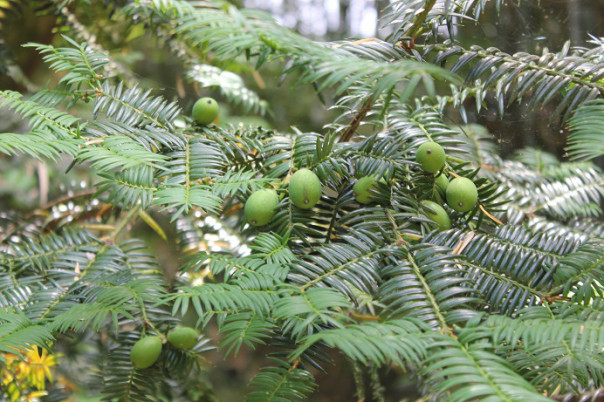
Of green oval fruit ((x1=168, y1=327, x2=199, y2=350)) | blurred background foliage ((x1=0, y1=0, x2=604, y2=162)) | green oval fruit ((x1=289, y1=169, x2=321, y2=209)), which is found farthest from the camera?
blurred background foliage ((x1=0, y1=0, x2=604, y2=162))

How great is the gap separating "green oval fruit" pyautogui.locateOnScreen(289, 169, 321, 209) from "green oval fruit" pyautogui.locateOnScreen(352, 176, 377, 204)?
0.19 feet

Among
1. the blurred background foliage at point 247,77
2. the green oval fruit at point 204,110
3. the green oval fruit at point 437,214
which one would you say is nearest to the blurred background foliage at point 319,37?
the blurred background foliage at point 247,77

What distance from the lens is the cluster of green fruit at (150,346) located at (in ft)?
2.20

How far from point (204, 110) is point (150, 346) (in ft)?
1.11

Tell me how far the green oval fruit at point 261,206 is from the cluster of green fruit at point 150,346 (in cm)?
22

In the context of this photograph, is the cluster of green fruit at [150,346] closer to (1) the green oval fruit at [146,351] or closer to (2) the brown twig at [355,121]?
(1) the green oval fruit at [146,351]

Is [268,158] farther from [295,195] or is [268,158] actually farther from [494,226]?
[494,226]

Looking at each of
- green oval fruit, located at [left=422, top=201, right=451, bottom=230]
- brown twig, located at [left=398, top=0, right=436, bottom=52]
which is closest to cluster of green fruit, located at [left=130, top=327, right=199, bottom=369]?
green oval fruit, located at [left=422, top=201, right=451, bottom=230]

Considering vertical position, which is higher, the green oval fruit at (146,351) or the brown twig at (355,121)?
the brown twig at (355,121)

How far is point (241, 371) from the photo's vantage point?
5.40 ft

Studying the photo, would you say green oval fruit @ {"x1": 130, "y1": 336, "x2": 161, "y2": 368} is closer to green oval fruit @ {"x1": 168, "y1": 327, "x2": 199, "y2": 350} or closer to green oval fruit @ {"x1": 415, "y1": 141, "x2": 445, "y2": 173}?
green oval fruit @ {"x1": 168, "y1": 327, "x2": 199, "y2": 350}

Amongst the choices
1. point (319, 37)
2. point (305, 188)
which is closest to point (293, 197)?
point (305, 188)

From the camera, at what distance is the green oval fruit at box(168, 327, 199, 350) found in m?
0.71

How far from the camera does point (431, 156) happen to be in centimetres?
60
